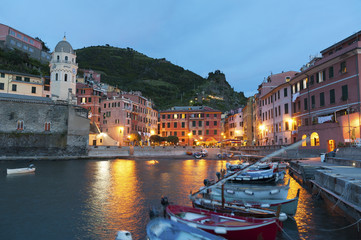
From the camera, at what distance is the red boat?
9.70 m

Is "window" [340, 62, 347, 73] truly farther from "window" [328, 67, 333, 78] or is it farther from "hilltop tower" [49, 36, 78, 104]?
"hilltop tower" [49, 36, 78, 104]

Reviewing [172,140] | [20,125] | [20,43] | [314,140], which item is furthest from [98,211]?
[20,43]

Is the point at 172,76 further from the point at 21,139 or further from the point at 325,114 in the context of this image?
the point at 325,114

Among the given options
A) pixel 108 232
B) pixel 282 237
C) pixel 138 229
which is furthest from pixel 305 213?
pixel 108 232

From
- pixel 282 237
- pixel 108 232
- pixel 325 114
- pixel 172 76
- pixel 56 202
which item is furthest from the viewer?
pixel 172 76

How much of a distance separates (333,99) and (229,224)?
3593 cm

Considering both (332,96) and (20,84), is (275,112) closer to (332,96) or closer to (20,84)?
(332,96)

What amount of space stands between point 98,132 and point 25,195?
52.1m

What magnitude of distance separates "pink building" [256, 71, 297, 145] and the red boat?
43620 mm

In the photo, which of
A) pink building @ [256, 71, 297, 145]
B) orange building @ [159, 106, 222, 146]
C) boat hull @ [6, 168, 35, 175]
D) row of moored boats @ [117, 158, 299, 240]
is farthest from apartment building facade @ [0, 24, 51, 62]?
row of moored boats @ [117, 158, 299, 240]

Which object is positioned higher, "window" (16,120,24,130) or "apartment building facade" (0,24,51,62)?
"apartment building facade" (0,24,51,62)

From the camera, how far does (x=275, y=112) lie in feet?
189

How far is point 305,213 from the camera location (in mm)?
16797

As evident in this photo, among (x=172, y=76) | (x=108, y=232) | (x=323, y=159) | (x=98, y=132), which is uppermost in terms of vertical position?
(x=172, y=76)
